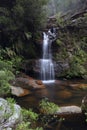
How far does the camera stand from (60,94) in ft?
40.3

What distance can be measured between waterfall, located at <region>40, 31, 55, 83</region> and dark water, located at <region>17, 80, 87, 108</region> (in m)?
1.29

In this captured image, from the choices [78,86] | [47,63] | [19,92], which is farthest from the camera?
[47,63]

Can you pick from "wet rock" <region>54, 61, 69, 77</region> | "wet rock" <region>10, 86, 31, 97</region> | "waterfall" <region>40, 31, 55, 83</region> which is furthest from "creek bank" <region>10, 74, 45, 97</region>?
"wet rock" <region>54, 61, 69, 77</region>

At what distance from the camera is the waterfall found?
54.7 ft

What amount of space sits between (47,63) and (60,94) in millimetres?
5240

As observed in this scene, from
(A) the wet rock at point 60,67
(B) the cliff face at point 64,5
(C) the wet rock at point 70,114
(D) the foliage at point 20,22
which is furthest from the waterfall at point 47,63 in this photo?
(C) the wet rock at point 70,114

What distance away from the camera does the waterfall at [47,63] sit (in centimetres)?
1667

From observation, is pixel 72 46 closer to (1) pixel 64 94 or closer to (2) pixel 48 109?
(1) pixel 64 94

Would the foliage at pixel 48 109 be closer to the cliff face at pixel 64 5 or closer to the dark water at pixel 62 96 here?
the dark water at pixel 62 96

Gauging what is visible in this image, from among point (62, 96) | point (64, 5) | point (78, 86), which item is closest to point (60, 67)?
point (78, 86)

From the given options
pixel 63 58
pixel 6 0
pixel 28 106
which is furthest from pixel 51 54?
pixel 28 106

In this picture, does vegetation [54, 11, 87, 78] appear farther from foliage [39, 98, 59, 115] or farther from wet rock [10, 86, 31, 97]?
foliage [39, 98, 59, 115]

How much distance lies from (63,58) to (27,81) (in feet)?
13.5

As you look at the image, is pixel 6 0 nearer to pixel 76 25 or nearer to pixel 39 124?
pixel 76 25
